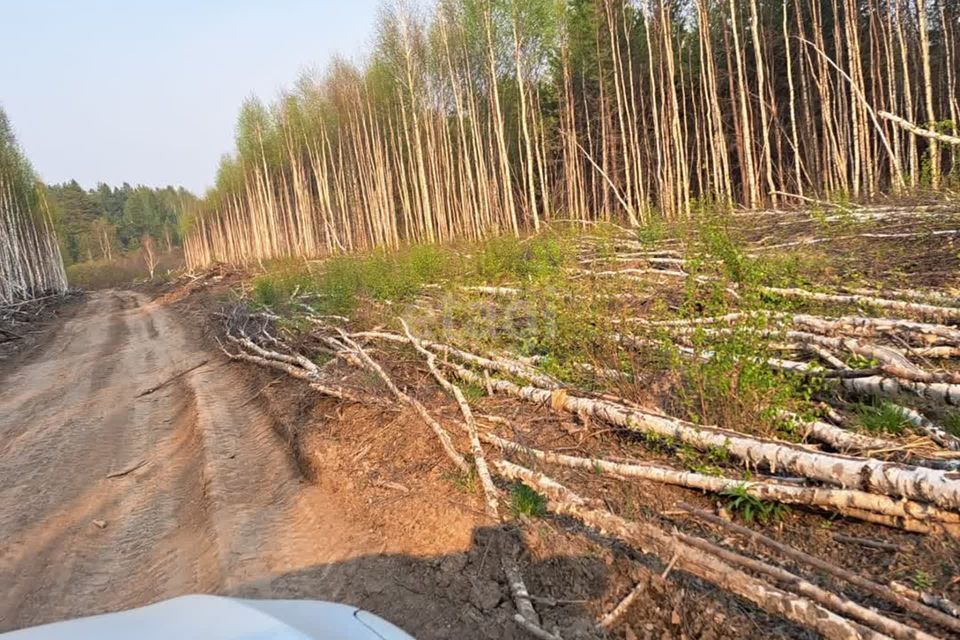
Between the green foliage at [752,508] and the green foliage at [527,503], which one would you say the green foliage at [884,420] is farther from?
the green foliage at [527,503]

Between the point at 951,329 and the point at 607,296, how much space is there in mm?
2651

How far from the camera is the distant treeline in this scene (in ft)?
240

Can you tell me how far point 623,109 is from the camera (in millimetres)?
21000

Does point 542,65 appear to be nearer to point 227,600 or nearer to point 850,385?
point 850,385

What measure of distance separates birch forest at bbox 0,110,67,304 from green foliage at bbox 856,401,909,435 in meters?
27.5

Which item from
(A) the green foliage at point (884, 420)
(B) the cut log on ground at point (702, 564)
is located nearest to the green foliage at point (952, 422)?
(A) the green foliage at point (884, 420)

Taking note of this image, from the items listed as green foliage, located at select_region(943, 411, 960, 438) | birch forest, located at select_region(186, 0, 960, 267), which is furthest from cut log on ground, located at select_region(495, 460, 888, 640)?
birch forest, located at select_region(186, 0, 960, 267)

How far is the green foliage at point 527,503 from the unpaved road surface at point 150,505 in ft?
3.41

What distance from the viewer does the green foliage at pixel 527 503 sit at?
3.29 m

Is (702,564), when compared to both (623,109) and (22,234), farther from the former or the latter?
(22,234)

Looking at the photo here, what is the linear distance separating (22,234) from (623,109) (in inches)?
1307

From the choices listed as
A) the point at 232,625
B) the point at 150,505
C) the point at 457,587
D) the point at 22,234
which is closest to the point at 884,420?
the point at 457,587

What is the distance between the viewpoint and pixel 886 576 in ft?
7.80

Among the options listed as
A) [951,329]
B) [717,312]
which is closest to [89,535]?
[717,312]
